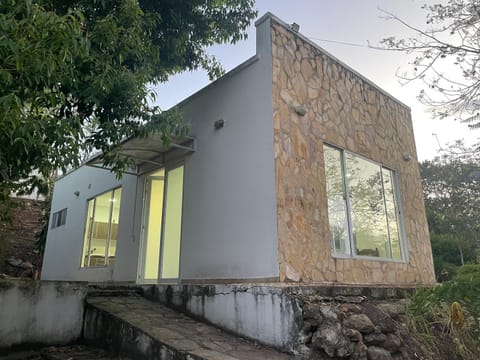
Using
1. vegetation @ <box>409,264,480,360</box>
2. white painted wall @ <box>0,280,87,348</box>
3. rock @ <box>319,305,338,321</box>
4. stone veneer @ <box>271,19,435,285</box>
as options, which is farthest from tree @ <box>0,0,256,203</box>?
vegetation @ <box>409,264,480,360</box>

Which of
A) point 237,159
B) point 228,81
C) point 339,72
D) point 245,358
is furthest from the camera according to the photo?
point 339,72

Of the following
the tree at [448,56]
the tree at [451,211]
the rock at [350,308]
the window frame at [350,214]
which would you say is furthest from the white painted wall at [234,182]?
the tree at [451,211]

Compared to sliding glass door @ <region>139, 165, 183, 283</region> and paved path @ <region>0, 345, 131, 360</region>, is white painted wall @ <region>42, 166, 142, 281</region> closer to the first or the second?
sliding glass door @ <region>139, 165, 183, 283</region>

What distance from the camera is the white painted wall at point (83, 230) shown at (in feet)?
24.1

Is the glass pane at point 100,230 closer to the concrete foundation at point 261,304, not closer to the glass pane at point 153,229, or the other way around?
the glass pane at point 153,229

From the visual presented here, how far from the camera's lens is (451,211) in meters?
16.4

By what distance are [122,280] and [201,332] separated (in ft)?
12.6

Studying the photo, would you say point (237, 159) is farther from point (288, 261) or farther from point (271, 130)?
point (288, 261)

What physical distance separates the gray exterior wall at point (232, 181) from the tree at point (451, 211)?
9.80 m

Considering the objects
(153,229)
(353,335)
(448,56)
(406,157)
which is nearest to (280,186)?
(353,335)

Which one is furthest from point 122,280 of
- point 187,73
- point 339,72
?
point 339,72

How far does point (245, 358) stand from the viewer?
3209mm

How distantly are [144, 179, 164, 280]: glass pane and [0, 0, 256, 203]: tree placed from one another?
206 centimetres

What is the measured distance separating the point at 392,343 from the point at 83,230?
805cm
